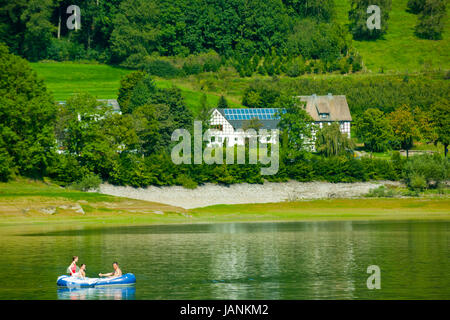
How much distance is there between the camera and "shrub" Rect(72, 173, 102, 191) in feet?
332

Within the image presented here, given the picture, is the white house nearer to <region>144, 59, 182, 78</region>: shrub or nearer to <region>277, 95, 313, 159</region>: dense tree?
<region>277, 95, 313, 159</region>: dense tree

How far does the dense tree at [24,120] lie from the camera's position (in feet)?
324

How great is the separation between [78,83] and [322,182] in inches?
3155

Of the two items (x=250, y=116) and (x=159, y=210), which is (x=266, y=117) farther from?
(x=159, y=210)

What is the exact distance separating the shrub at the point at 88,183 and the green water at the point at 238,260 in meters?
25.4

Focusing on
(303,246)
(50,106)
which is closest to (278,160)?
(50,106)

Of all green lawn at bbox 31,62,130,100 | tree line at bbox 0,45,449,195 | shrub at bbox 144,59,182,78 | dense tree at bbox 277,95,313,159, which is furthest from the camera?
shrub at bbox 144,59,182,78

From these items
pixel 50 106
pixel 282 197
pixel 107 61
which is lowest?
pixel 282 197

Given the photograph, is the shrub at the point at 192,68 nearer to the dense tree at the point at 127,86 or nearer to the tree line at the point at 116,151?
the dense tree at the point at 127,86

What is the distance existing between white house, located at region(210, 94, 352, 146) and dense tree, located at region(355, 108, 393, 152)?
867cm

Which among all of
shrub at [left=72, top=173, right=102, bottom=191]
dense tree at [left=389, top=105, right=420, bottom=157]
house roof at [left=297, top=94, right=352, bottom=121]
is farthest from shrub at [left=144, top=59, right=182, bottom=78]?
shrub at [left=72, top=173, right=102, bottom=191]

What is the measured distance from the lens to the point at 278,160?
376 feet

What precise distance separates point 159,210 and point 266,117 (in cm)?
6036
